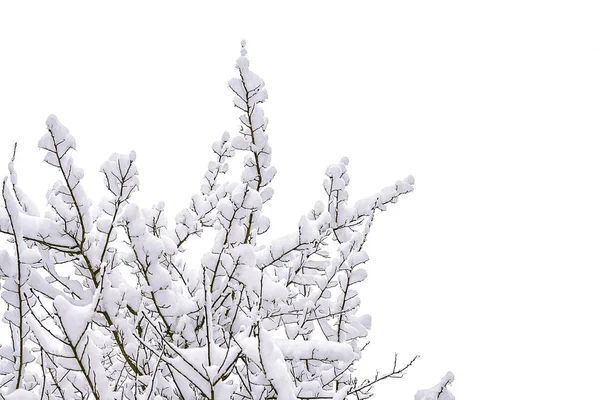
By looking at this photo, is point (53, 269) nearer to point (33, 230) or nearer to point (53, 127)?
point (33, 230)

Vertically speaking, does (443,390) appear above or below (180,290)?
below

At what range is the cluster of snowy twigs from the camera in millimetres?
1496

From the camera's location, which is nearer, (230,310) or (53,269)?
(53,269)

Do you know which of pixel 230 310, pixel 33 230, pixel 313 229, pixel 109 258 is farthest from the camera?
pixel 230 310

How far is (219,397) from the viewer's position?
4.62 ft

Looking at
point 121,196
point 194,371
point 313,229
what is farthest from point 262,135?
point 194,371

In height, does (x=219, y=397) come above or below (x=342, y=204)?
below

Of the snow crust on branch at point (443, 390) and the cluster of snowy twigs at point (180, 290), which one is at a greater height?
the cluster of snowy twigs at point (180, 290)

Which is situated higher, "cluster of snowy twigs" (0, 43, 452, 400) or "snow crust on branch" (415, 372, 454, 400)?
"cluster of snowy twigs" (0, 43, 452, 400)

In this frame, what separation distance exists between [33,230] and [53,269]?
35cm

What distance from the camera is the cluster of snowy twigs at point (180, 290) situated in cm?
150

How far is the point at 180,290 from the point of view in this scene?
2811 millimetres

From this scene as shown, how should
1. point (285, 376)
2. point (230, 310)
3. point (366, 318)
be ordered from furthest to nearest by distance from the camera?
point (366, 318) → point (230, 310) → point (285, 376)

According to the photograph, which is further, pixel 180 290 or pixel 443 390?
pixel 180 290
